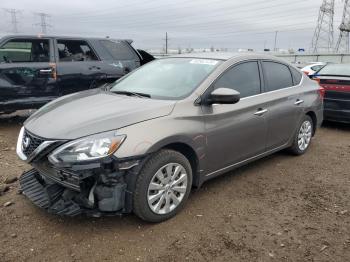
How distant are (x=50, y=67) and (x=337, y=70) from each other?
6026mm

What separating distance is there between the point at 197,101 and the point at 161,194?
39.8 inches

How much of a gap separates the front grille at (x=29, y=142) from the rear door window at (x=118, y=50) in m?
4.60

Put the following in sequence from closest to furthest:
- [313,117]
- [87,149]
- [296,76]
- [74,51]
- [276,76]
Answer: [87,149], [276,76], [296,76], [313,117], [74,51]

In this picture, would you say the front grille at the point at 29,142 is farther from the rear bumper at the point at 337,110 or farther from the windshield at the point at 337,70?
the windshield at the point at 337,70

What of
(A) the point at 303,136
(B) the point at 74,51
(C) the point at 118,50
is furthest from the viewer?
Result: (C) the point at 118,50

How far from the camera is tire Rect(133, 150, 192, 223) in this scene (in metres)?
3.19

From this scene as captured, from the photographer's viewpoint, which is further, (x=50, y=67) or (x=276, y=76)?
(x=50, y=67)

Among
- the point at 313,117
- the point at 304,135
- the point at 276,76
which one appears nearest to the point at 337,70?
the point at 313,117

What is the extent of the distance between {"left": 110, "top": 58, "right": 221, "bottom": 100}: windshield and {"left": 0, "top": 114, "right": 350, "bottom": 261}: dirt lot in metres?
1.22

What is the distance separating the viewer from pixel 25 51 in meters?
6.99

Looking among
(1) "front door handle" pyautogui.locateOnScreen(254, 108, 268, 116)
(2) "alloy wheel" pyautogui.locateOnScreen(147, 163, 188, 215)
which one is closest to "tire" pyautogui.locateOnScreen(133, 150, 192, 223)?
(2) "alloy wheel" pyautogui.locateOnScreen(147, 163, 188, 215)

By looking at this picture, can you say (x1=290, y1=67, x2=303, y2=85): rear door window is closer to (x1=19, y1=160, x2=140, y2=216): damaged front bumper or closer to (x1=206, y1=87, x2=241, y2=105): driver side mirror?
(x1=206, y1=87, x2=241, y2=105): driver side mirror

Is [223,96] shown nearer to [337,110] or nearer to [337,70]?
[337,110]

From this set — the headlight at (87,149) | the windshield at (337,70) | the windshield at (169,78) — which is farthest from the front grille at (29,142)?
the windshield at (337,70)
